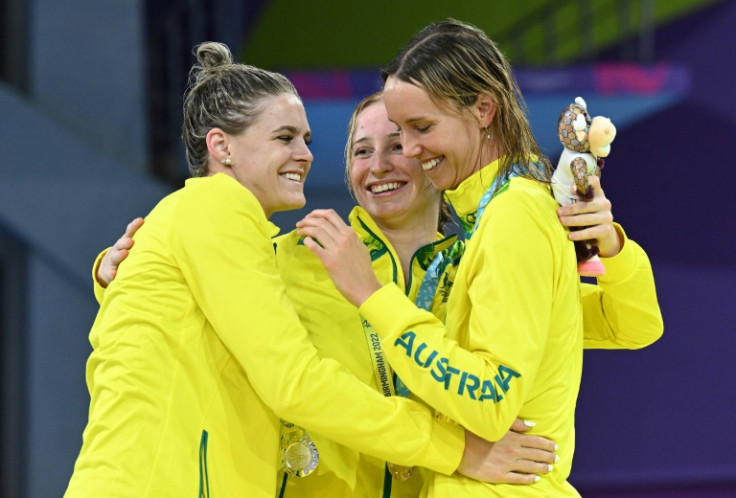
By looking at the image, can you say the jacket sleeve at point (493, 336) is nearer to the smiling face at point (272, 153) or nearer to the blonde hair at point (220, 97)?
the smiling face at point (272, 153)

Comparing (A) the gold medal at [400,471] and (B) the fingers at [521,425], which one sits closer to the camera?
(B) the fingers at [521,425]

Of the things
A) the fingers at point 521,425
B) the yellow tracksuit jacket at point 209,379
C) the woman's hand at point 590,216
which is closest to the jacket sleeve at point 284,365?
the yellow tracksuit jacket at point 209,379

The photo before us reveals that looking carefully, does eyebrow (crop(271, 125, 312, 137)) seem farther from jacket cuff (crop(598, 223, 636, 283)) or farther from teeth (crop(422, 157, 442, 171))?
jacket cuff (crop(598, 223, 636, 283))

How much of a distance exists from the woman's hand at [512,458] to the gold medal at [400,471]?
218mm

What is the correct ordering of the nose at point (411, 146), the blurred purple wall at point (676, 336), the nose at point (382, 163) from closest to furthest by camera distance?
the nose at point (411, 146) < the nose at point (382, 163) < the blurred purple wall at point (676, 336)

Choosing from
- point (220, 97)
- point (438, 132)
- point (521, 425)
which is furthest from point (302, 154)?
point (521, 425)

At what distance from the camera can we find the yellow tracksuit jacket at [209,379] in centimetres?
193

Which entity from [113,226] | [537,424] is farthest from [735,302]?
[537,424]

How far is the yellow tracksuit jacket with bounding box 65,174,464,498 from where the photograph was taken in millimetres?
1929

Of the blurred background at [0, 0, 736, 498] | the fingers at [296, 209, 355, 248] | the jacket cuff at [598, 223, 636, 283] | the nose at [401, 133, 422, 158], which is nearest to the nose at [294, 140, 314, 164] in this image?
the fingers at [296, 209, 355, 248]

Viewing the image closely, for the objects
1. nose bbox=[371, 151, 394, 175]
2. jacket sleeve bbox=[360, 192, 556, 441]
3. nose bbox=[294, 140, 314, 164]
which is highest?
nose bbox=[371, 151, 394, 175]

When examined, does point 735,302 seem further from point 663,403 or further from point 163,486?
point 163,486

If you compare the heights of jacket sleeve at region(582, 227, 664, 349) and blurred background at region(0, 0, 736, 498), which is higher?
blurred background at region(0, 0, 736, 498)

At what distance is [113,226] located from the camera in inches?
209
